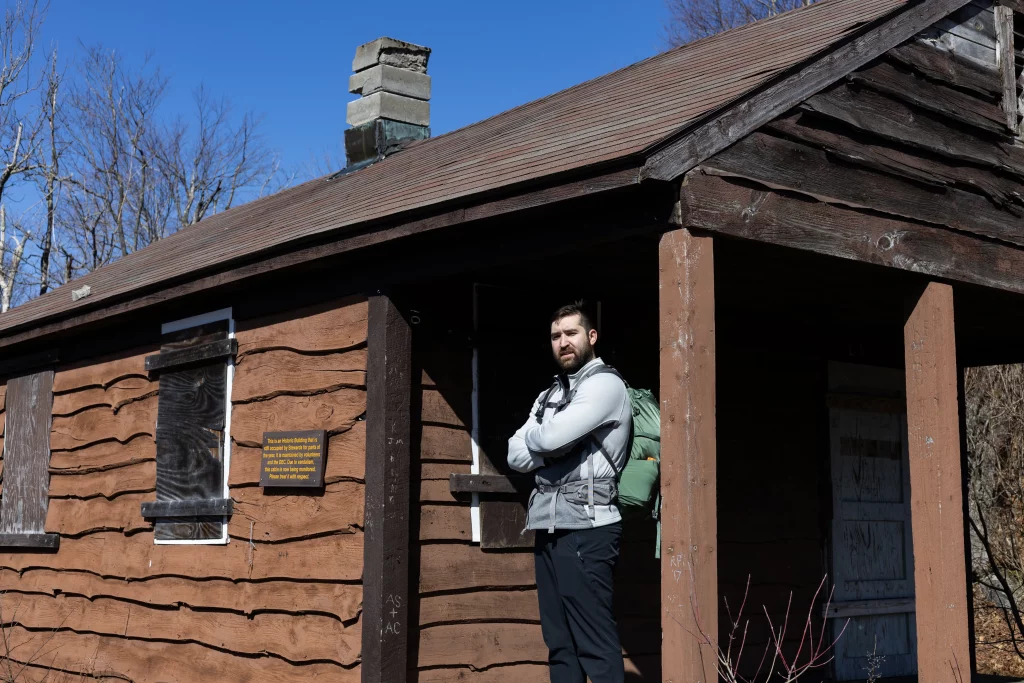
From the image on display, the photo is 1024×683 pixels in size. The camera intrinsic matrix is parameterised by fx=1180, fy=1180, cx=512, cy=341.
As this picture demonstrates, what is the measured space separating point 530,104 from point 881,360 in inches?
132

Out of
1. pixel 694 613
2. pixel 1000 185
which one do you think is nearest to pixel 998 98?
pixel 1000 185

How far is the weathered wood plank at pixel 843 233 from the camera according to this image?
495 cm

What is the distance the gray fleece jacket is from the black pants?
0.08 m

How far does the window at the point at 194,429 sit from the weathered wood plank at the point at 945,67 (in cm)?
442

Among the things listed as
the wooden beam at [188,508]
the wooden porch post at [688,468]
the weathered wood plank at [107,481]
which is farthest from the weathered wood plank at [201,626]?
the wooden porch post at [688,468]

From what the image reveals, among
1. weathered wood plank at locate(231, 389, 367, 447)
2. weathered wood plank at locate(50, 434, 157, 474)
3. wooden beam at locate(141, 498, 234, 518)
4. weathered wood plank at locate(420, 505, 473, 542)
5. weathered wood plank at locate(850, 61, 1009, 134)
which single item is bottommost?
weathered wood plank at locate(420, 505, 473, 542)

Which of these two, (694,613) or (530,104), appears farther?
(530,104)

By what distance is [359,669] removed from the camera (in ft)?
20.4

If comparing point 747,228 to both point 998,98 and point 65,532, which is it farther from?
point 65,532

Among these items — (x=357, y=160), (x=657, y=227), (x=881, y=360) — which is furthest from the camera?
(x=357, y=160)

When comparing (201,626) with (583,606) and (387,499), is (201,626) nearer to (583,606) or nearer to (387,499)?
(387,499)

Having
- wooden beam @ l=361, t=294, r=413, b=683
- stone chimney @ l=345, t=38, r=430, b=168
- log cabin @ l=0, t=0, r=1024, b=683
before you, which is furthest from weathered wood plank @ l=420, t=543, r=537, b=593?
stone chimney @ l=345, t=38, r=430, b=168

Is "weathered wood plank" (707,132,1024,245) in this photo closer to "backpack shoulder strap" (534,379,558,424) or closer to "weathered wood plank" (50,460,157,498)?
"backpack shoulder strap" (534,379,558,424)

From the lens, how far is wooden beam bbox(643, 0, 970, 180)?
4.81m
